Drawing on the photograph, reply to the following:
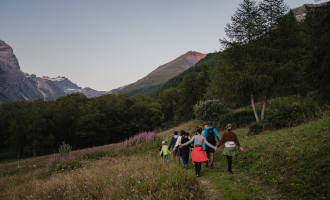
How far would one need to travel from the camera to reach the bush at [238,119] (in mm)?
18375

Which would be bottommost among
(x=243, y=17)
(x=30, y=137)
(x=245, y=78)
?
(x=30, y=137)

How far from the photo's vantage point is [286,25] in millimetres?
14594

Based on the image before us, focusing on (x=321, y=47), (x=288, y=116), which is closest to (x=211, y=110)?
(x=288, y=116)

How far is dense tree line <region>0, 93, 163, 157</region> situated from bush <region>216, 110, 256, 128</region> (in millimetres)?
38697

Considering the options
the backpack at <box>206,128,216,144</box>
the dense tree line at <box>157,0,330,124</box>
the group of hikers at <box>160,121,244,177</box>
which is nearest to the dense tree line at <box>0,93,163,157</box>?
the group of hikers at <box>160,121,244,177</box>

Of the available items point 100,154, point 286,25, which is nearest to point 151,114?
point 100,154

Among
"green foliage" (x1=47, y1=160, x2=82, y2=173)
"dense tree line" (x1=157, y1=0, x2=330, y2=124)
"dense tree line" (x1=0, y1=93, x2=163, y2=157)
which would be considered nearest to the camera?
"green foliage" (x1=47, y1=160, x2=82, y2=173)

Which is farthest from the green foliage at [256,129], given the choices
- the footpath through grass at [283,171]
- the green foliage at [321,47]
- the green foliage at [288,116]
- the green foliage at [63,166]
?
the green foliage at [63,166]

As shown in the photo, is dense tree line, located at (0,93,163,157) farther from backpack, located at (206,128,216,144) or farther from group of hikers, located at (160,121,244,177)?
backpack, located at (206,128,216,144)

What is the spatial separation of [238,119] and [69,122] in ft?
153

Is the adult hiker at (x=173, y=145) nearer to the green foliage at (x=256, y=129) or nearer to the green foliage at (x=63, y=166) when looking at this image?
the green foliage at (x=256, y=129)

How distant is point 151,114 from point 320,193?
57.2 meters

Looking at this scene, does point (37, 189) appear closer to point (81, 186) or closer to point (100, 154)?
point (81, 186)

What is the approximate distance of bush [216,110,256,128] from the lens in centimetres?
1838
